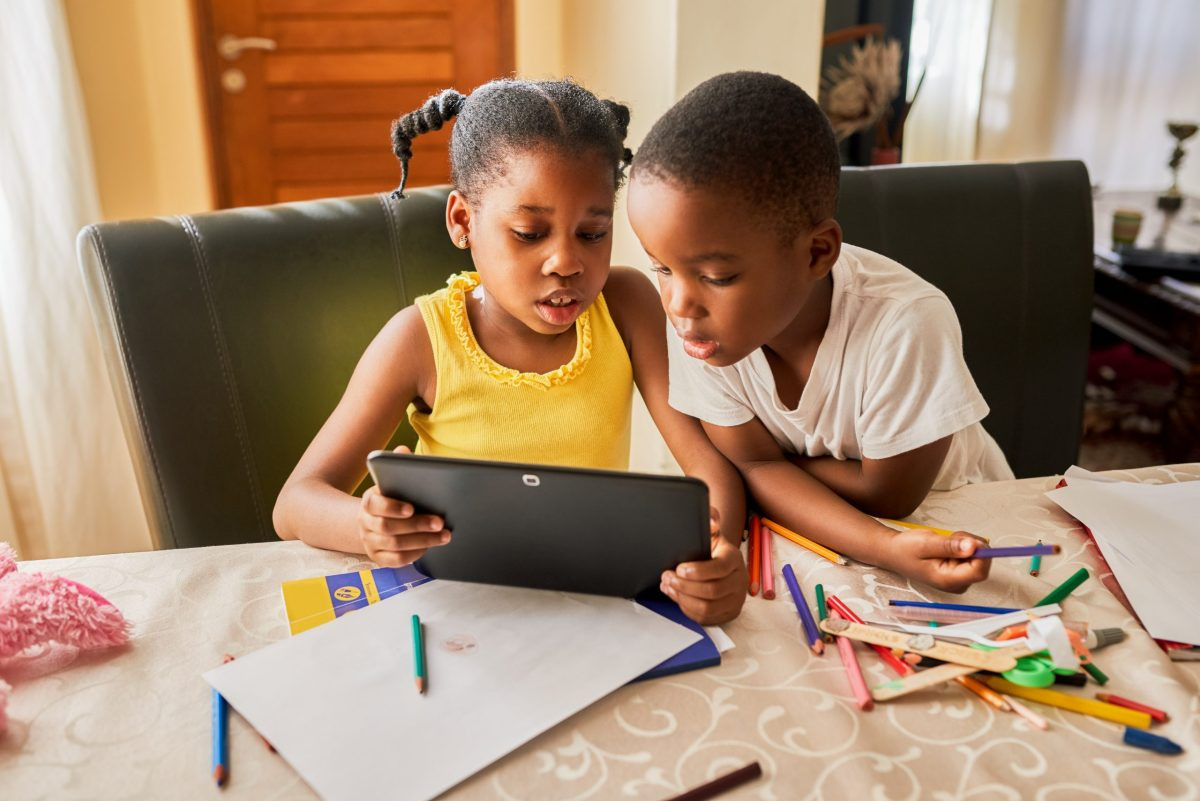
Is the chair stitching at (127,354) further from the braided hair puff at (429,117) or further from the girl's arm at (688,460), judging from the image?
the girl's arm at (688,460)

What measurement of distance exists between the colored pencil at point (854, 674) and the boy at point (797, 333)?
0.40 feet

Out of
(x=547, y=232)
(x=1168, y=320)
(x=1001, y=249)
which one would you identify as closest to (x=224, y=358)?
(x=547, y=232)

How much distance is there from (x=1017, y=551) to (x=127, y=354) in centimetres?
98

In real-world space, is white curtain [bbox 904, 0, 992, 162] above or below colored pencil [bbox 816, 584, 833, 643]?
above

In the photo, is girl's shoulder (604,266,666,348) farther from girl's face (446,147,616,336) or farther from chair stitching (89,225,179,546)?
chair stitching (89,225,179,546)

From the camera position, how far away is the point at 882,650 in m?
0.70

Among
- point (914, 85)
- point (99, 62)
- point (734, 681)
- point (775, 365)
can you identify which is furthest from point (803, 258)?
point (914, 85)

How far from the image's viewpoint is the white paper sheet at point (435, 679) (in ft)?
1.93

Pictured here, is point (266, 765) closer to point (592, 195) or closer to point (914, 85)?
point (592, 195)

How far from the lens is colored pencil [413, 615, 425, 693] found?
653 mm

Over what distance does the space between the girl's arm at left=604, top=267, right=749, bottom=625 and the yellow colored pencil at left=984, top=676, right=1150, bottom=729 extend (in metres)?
0.20

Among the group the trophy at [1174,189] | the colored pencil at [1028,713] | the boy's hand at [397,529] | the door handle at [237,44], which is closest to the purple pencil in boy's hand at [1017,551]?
the colored pencil at [1028,713]

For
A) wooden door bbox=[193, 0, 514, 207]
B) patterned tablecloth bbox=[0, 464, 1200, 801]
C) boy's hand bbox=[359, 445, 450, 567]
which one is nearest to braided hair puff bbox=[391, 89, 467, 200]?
boy's hand bbox=[359, 445, 450, 567]

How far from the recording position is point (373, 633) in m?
0.72
